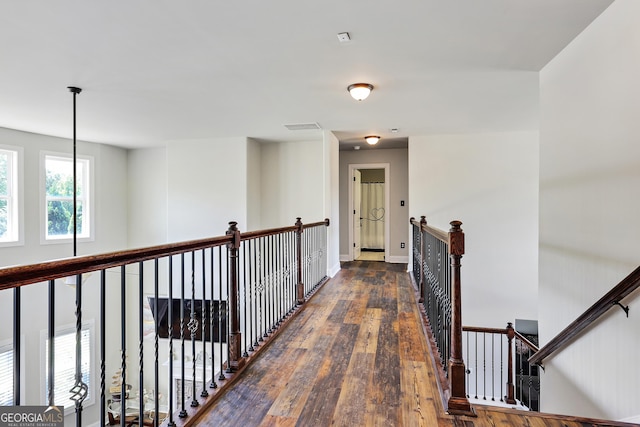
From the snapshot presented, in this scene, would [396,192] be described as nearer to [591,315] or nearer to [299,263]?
[299,263]

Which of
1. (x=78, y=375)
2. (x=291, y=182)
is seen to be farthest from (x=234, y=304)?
(x=291, y=182)

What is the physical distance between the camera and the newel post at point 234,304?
7.83ft

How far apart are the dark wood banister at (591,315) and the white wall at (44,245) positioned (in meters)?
6.40

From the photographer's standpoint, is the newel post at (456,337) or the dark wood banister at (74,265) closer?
the dark wood banister at (74,265)

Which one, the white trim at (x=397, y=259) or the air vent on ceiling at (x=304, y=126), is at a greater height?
the air vent on ceiling at (x=304, y=126)

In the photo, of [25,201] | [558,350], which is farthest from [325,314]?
[25,201]

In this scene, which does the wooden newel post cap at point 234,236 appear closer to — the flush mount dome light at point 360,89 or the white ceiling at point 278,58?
the white ceiling at point 278,58

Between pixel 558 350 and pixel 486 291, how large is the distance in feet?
10.2

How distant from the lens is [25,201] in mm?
5691

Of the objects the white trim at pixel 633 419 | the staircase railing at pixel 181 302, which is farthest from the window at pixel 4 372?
the white trim at pixel 633 419

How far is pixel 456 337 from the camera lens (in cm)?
201

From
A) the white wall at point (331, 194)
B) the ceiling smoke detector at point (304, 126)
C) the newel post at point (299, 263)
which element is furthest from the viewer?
the white wall at point (331, 194)

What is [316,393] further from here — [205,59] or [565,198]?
[205,59]

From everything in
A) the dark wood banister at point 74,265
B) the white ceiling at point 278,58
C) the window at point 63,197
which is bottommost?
the dark wood banister at point 74,265
